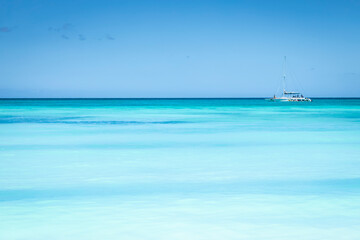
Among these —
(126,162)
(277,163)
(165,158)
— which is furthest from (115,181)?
(277,163)

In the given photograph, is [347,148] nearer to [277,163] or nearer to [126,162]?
[277,163]

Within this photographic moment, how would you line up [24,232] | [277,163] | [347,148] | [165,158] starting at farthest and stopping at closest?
1. [347,148]
2. [165,158]
3. [277,163]
4. [24,232]

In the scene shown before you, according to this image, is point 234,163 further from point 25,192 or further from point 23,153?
point 23,153

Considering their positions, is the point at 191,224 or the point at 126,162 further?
the point at 126,162

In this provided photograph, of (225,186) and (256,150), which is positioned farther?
(256,150)

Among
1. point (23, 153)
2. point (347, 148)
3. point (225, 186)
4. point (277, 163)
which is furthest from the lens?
point (347, 148)

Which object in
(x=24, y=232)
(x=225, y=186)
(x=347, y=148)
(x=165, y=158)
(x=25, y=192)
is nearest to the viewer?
(x=24, y=232)

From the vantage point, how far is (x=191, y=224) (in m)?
4.08

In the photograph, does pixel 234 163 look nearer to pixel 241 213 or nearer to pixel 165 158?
pixel 165 158

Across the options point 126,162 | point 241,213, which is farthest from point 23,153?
point 241,213

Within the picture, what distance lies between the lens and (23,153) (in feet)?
31.4

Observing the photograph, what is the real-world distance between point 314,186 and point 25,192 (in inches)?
150

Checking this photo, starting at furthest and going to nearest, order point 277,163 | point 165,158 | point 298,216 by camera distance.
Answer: point 165,158
point 277,163
point 298,216

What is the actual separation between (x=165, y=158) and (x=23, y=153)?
11.0 ft
